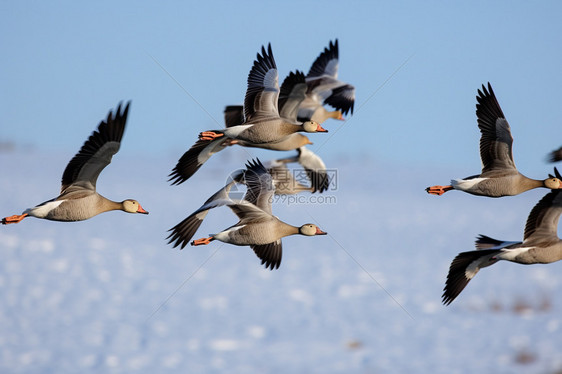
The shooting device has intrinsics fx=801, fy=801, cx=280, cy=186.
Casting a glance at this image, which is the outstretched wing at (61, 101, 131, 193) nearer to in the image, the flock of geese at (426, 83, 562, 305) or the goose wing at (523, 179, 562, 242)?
the flock of geese at (426, 83, 562, 305)

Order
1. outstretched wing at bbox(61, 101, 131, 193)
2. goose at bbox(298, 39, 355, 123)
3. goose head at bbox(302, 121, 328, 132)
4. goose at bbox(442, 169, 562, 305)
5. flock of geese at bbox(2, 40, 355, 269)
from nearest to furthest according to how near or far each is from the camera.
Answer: outstretched wing at bbox(61, 101, 131, 193)
flock of geese at bbox(2, 40, 355, 269)
goose at bbox(442, 169, 562, 305)
goose head at bbox(302, 121, 328, 132)
goose at bbox(298, 39, 355, 123)

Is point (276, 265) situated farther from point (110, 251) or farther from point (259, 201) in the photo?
point (110, 251)

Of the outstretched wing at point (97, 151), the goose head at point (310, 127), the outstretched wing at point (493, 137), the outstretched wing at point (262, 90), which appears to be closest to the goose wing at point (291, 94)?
the outstretched wing at point (262, 90)

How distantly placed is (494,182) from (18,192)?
44.1m

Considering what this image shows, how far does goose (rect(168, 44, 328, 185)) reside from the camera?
35.1 ft

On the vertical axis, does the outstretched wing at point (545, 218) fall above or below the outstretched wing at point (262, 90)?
below

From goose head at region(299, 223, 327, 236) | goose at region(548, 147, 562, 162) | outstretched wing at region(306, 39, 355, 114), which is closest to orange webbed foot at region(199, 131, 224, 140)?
goose head at region(299, 223, 327, 236)

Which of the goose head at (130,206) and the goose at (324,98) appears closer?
the goose head at (130,206)

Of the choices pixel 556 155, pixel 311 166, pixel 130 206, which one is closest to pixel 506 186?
pixel 556 155

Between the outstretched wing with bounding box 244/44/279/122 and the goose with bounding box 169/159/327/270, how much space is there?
2.28 feet

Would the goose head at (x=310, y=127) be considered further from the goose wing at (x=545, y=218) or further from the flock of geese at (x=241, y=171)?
the goose wing at (x=545, y=218)

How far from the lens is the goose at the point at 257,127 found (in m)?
10.7

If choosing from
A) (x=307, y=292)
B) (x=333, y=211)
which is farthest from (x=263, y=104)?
(x=333, y=211)

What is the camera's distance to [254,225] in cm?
1020
